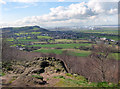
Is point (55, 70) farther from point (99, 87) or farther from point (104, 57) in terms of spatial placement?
point (99, 87)

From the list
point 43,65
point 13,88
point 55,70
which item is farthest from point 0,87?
point 43,65

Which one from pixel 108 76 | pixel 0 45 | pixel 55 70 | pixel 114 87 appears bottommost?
pixel 108 76

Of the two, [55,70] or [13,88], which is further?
[55,70]

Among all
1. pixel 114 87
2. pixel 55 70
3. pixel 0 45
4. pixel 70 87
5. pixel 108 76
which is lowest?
pixel 108 76

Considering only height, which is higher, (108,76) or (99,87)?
(99,87)

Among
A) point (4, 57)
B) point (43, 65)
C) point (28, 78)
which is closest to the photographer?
point (28, 78)

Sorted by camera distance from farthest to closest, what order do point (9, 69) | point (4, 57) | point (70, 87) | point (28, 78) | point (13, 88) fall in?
point (4, 57) < point (9, 69) < point (28, 78) < point (70, 87) < point (13, 88)

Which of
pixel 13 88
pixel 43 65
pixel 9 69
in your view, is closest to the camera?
pixel 13 88

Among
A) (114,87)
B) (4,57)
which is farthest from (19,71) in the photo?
(114,87)

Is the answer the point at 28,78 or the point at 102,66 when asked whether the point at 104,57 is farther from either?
the point at 28,78
